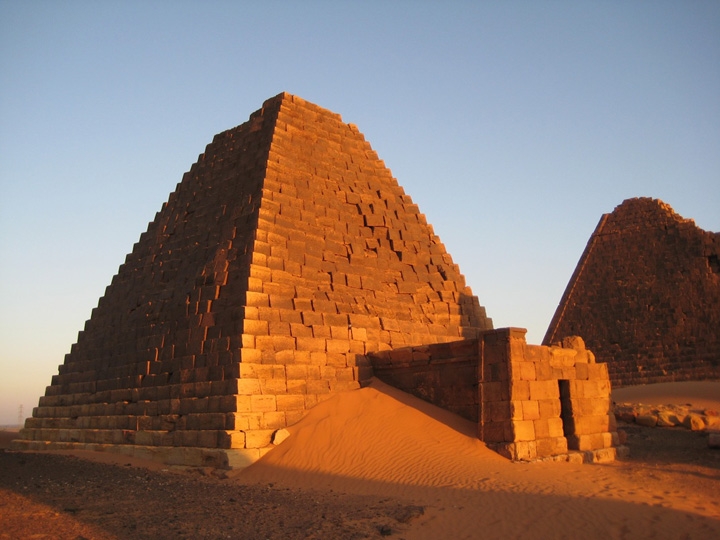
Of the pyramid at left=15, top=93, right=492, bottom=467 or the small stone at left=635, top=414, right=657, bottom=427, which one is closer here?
the pyramid at left=15, top=93, right=492, bottom=467

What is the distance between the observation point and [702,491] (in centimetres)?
876

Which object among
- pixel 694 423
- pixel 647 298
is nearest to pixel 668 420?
pixel 694 423

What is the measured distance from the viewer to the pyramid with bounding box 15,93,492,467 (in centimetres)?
1162

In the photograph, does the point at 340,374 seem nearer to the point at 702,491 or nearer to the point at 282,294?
the point at 282,294

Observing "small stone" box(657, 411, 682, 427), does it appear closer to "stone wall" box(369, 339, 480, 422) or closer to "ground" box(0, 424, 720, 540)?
"ground" box(0, 424, 720, 540)

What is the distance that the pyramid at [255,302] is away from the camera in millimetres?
11625

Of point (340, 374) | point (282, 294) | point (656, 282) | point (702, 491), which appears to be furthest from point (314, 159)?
point (656, 282)

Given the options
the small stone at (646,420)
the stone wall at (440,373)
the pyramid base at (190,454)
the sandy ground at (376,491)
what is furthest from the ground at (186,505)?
the small stone at (646,420)

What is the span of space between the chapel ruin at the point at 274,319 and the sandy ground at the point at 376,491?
2.21ft

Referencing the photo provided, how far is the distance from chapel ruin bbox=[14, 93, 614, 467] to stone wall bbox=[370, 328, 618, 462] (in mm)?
36

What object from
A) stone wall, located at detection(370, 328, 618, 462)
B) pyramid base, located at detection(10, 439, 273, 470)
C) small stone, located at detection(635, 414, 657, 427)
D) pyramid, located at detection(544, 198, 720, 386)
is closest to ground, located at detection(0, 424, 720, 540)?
pyramid base, located at detection(10, 439, 273, 470)

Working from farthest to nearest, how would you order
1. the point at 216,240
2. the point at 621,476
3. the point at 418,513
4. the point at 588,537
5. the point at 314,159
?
the point at 314,159, the point at 216,240, the point at 621,476, the point at 418,513, the point at 588,537

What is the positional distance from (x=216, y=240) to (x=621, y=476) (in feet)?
28.6

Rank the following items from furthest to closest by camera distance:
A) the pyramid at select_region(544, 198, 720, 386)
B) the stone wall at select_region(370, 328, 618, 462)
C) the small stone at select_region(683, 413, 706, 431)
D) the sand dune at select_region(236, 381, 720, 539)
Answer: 1. the pyramid at select_region(544, 198, 720, 386)
2. the small stone at select_region(683, 413, 706, 431)
3. the stone wall at select_region(370, 328, 618, 462)
4. the sand dune at select_region(236, 381, 720, 539)
